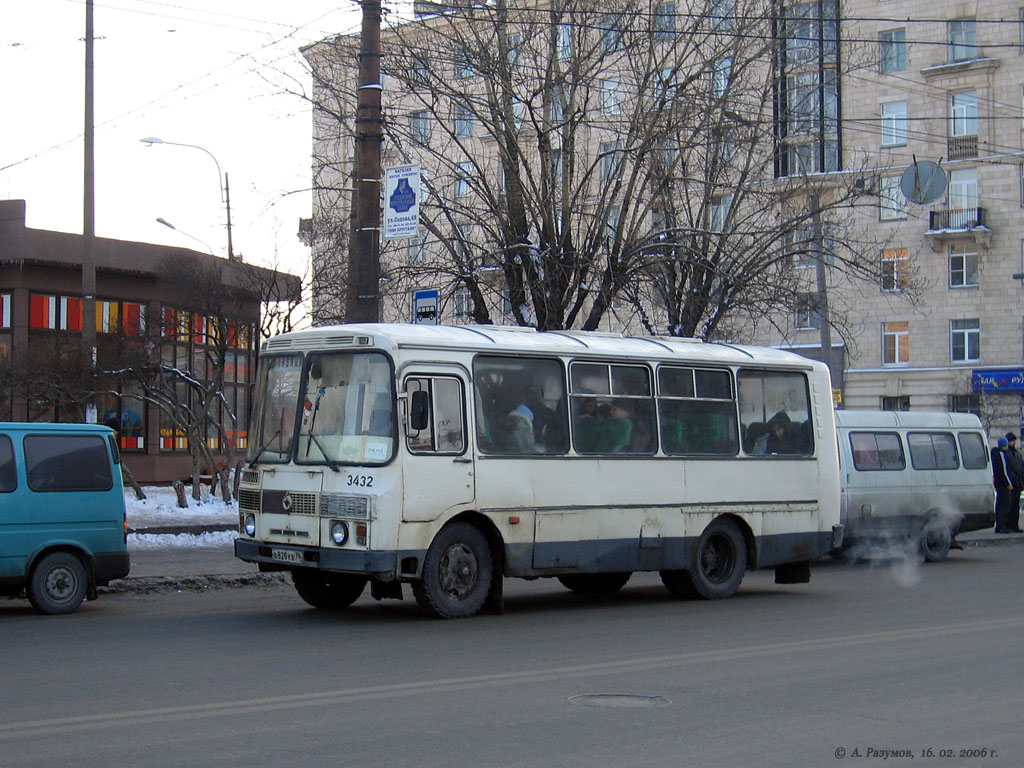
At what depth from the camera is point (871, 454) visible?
67.6 ft

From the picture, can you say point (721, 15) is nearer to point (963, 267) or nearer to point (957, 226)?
point (957, 226)

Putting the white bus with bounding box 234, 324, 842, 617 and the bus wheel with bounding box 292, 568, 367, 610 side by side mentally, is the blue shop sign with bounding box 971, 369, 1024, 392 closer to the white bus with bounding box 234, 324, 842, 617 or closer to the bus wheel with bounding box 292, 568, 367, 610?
the white bus with bounding box 234, 324, 842, 617

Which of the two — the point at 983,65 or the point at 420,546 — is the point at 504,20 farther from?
the point at 983,65

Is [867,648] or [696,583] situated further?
[696,583]

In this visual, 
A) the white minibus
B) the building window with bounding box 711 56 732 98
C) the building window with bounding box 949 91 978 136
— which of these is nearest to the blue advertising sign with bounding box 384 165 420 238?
the building window with bounding box 711 56 732 98

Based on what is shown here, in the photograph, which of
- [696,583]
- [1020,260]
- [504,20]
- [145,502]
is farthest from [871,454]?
[1020,260]

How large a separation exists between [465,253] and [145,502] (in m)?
9.30

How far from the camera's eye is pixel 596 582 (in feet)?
51.9

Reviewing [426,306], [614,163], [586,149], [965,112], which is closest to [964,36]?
[965,112]

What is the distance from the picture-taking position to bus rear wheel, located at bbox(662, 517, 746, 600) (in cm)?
1472

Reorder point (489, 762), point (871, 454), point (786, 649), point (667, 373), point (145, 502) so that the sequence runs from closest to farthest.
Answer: point (489, 762), point (786, 649), point (667, 373), point (871, 454), point (145, 502)

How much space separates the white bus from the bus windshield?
0.02 m

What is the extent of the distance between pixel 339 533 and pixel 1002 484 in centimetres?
1920

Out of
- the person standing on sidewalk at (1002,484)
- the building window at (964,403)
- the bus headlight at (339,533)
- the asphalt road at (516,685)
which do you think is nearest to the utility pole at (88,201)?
the asphalt road at (516,685)
